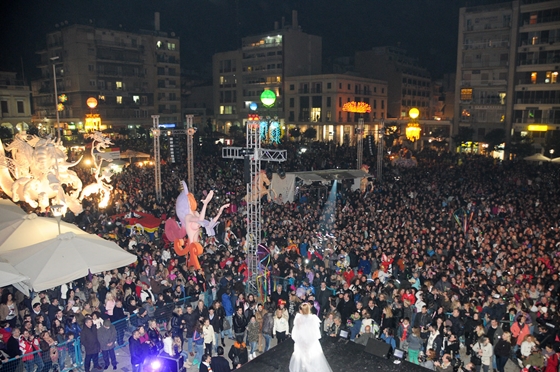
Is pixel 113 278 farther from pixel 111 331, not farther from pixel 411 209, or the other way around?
pixel 411 209

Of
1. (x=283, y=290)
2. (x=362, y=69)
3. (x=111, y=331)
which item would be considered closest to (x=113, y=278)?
(x=111, y=331)

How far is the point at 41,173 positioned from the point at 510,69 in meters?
36.2

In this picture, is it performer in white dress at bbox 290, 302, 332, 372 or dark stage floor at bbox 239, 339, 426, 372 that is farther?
dark stage floor at bbox 239, 339, 426, 372

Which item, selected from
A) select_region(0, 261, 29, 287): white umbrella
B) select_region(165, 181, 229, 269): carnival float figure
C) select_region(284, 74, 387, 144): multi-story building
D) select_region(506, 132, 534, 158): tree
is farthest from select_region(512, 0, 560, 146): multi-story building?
select_region(0, 261, 29, 287): white umbrella

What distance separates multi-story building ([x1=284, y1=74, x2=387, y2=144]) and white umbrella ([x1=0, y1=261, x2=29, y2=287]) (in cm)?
4123

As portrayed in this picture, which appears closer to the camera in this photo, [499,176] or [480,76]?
[499,176]

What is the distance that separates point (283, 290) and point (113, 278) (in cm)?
400

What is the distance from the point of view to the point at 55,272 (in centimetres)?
871

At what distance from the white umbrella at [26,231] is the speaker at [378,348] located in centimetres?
695

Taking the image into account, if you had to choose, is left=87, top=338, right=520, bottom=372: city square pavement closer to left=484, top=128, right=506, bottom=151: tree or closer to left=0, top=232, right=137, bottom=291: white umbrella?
left=0, top=232, right=137, bottom=291: white umbrella

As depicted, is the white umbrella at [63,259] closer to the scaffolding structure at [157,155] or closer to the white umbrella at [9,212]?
the white umbrella at [9,212]

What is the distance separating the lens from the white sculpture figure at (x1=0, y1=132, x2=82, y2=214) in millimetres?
13953

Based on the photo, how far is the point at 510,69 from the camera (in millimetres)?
37156

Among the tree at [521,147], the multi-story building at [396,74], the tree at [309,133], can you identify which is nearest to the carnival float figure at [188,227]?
the tree at [521,147]
